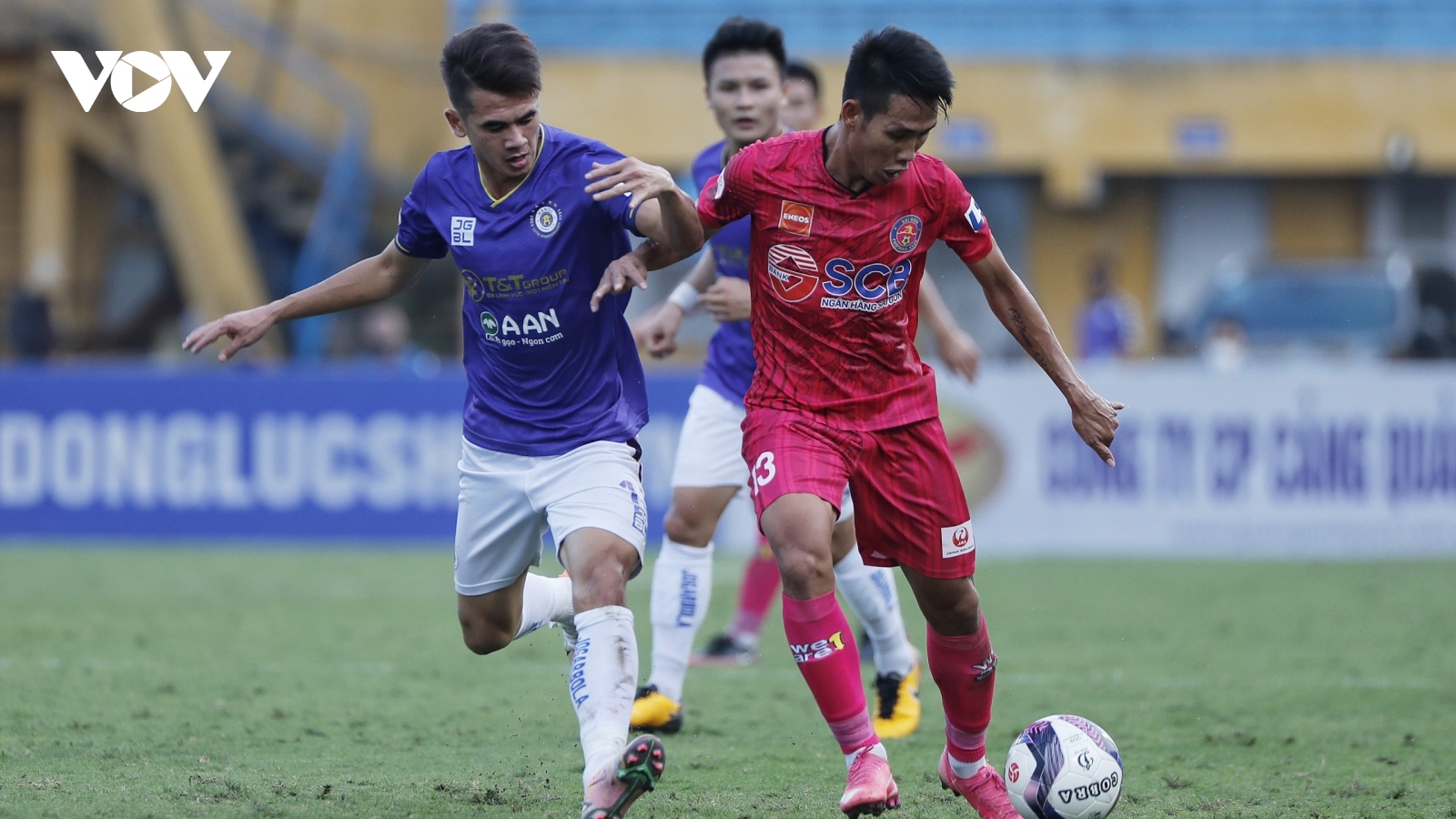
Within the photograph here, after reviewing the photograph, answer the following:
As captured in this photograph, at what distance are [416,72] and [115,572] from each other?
612 inches

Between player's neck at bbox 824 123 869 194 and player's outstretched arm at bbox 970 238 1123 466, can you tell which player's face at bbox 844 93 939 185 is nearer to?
player's neck at bbox 824 123 869 194

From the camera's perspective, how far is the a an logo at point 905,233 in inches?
191

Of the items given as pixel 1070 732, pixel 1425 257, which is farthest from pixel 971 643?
pixel 1425 257

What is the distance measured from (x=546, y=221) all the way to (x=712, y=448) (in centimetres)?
195

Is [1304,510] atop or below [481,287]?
below

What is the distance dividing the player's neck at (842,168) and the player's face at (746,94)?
1.86 m

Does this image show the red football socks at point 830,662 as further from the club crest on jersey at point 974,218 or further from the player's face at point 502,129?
the player's face at point 502,129

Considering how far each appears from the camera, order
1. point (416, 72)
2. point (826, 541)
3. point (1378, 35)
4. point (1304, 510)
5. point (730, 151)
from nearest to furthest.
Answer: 1. point (826, 541)
2. point (730, 151)
3. point (1304, 510)
4. point (1378, 35)
5. point (416, 72)

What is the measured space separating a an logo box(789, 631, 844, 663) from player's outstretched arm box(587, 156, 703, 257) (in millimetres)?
1199

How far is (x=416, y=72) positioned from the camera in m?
25.9

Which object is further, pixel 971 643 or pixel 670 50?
pixel 670 50

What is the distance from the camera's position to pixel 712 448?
672cm

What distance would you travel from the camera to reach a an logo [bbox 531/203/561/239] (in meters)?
4.97

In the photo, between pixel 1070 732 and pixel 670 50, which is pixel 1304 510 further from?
pixel 670 50
